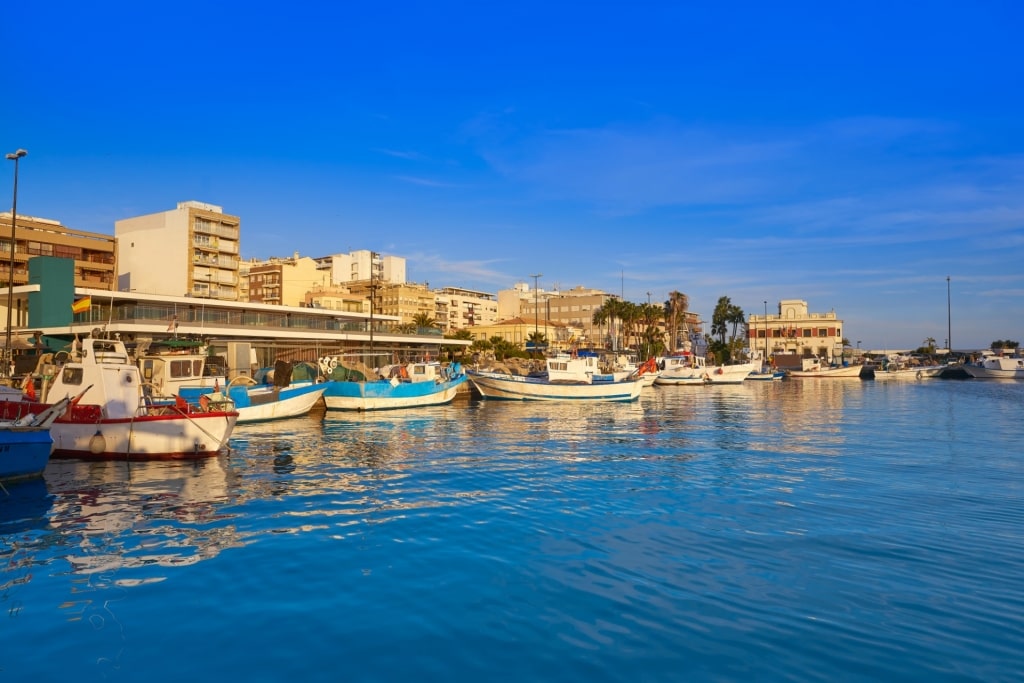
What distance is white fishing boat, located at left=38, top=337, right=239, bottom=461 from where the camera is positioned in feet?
68.6

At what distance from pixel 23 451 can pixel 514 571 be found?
531 inches

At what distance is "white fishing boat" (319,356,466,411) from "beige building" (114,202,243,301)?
38.6 metres

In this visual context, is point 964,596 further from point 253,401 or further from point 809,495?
point 253,401

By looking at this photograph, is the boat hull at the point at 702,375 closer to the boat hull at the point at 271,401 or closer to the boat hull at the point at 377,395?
the boat hull at the point at 377,395

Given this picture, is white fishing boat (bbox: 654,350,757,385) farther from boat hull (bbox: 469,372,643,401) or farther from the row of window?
the row of window

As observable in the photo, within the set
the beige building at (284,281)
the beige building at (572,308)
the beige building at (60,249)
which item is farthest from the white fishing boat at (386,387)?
the beige building at (572,308)

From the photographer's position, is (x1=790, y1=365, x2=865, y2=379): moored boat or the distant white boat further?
the distant white boat

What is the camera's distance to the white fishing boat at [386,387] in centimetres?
4156

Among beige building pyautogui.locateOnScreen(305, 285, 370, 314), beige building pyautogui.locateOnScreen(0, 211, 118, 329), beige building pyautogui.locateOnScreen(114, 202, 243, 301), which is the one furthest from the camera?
beige building pyautogui.locateOnScreen(305, 285, 370, 314)

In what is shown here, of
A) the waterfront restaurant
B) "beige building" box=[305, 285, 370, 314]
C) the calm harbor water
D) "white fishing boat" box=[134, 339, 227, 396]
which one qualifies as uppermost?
"beige building" box=[305, 285, 370, 314]

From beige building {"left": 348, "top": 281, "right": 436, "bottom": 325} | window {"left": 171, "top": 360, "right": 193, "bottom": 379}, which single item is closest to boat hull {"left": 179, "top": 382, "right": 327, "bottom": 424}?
window {"left": 171, "top": 360, "right": 193, "bottom": 379}

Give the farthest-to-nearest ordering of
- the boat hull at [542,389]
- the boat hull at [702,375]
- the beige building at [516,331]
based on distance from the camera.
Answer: the beige building at [516,331] → the boat hull at [702,375] → the boat hull at [542,389]

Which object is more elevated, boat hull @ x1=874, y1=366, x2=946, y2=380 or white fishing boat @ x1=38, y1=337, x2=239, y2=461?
white fishing boat @ x1=38, y1=337, x2=239, y2=461

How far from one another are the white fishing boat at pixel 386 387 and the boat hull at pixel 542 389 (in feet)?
9.86
